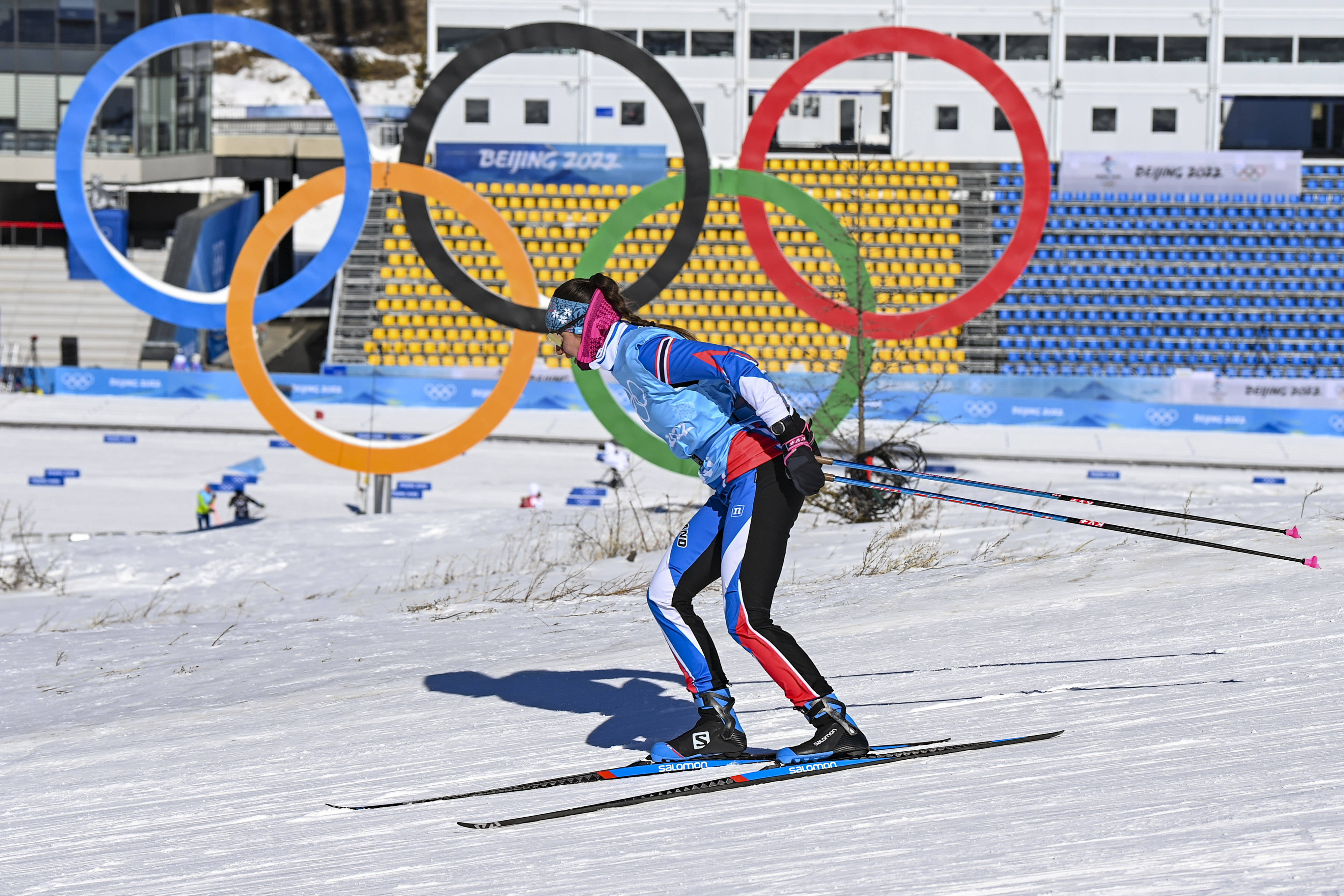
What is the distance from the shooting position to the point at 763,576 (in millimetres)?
5070

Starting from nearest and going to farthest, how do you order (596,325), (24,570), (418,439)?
(596,325) → (24,570) → (418,439)

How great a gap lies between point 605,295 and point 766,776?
71.3 inches

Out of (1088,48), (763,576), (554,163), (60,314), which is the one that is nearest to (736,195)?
(763,576)

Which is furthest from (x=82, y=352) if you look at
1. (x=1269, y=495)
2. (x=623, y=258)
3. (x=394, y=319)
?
(x=1269, y=495)

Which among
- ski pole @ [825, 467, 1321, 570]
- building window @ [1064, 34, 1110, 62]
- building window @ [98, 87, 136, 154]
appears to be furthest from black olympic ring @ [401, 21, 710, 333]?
building window @ [98, 87, 136, 154]

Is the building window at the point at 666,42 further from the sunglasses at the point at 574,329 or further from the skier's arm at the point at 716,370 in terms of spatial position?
the skier's arm at the point at 716,370

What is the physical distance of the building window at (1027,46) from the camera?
122ft

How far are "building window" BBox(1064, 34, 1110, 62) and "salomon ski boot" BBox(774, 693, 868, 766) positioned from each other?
35.4 metres

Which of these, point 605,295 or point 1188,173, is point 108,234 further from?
point 605,295

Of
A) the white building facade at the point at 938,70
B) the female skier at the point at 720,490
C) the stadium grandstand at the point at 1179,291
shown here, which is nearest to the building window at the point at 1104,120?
the white building facade at the point at 938,70

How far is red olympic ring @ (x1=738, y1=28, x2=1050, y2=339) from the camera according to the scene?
16.5 metres

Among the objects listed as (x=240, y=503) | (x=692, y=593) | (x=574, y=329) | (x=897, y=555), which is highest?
(x=574, y=329)

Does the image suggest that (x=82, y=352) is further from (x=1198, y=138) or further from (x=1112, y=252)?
(x=1198, y=138)

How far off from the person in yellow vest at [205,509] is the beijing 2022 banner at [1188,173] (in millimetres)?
23395
